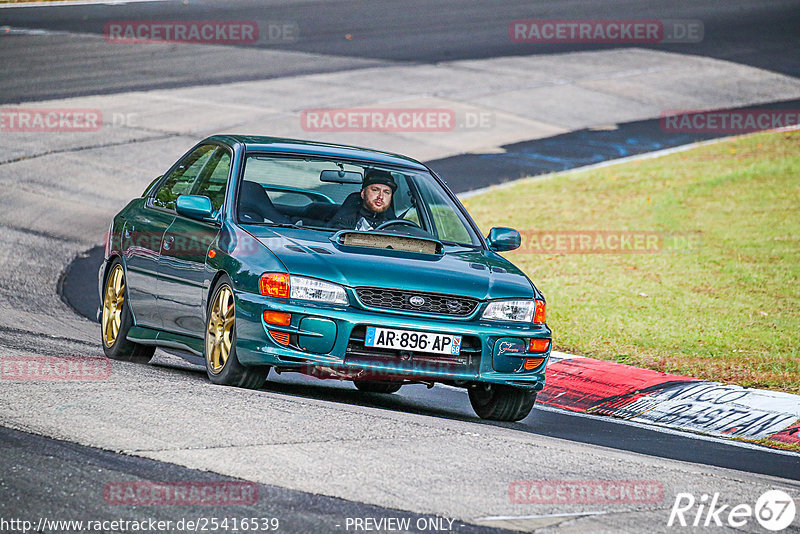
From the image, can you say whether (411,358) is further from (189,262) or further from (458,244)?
(189,262)

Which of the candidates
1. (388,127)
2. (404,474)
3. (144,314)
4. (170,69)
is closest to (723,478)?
(404,474)

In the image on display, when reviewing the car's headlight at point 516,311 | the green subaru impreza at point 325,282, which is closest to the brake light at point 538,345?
the green subaru impreza at point 325,282

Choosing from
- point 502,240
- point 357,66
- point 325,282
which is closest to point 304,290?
point 325,282

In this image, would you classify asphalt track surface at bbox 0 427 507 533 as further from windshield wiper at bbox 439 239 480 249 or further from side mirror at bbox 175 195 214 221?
windshield wiper at bbox 439 239 480 249

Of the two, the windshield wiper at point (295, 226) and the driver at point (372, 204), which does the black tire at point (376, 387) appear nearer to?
the driver at point (372, 204)

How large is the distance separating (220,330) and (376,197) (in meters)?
1.66

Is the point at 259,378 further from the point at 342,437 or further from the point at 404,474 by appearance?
the point at 404,474

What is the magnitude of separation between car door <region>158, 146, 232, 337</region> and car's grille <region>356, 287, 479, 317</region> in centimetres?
120

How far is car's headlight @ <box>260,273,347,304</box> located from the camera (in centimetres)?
750

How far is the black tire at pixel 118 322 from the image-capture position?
925cm

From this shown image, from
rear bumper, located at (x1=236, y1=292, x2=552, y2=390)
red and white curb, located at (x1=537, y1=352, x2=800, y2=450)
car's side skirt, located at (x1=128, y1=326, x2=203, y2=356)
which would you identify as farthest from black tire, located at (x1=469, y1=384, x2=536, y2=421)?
car's side skirt, located at (x1=128, y1=326, x2=203, y2=356)

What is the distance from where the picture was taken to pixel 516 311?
7883mm

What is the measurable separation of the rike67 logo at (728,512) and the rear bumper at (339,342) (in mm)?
1961

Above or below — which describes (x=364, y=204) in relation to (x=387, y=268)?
above
